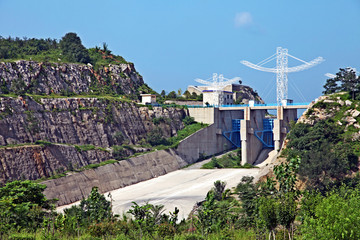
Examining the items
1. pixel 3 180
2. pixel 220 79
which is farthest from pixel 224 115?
pixel 3 180

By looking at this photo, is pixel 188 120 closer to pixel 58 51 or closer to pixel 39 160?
pixel 58 51

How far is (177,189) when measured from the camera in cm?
9825

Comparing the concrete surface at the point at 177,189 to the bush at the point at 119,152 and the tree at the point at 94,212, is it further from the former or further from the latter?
the tree at the point at 94,212

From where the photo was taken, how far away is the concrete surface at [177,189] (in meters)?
85.0

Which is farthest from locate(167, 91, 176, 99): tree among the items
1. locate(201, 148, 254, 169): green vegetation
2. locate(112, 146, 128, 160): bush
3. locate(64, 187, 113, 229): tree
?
locate(64, 187, 113, 229): tree

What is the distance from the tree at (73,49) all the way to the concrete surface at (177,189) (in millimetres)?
34373

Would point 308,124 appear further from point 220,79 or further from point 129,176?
point 220,79

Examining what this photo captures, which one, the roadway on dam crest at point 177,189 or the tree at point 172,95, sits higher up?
the tree at point 172,95

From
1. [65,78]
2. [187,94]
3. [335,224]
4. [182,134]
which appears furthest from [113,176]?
[335,224]

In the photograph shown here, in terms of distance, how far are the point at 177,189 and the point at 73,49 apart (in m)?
46.1

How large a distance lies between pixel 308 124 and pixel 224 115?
109 ft

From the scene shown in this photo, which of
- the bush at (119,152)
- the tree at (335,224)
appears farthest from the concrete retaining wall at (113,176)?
the tree at (335,224)

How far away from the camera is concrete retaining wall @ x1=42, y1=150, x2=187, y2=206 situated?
283 ft

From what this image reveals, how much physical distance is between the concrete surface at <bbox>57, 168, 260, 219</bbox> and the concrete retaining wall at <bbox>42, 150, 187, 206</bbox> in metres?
1.49
